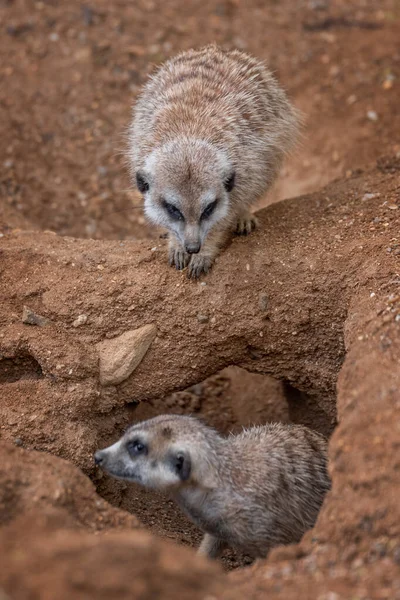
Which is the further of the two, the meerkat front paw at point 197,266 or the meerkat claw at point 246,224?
the meerkat claw at point 246,224

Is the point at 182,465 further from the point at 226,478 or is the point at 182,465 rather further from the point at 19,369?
the point at 19,369

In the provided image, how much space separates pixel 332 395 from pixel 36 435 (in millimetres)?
1585

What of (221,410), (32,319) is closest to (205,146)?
(32,319)

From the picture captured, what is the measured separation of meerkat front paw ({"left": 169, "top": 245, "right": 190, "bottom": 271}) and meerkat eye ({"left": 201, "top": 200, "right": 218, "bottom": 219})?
25 cm

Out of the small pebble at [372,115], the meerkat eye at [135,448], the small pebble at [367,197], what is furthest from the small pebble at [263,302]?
the small pebble at [372,115]

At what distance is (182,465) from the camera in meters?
3.56

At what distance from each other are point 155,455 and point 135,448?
0.10 meters

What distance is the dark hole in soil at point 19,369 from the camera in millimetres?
4348

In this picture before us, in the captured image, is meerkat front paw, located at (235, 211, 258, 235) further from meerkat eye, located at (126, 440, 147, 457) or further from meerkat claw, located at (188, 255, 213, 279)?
meerkat eye, located at (126, 440, 147, 457)

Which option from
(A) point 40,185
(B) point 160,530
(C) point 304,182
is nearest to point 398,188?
(C) point 304,182

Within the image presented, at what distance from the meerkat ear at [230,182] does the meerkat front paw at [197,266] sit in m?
0.39

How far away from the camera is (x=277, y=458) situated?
378cm

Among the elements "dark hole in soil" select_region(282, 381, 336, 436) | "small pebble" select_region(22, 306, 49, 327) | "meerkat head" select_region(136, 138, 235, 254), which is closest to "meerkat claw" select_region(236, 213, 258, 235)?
"meerkat head" select_region(136, 138, 235, 254)

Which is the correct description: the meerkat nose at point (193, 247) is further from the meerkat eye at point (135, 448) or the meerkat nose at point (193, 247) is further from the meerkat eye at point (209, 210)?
the meerkat eye at point (135, 448)
